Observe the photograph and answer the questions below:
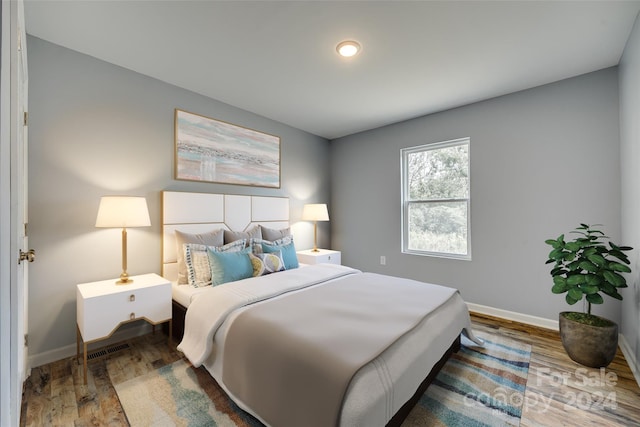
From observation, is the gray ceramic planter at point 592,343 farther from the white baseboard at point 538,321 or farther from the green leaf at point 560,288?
the green leaf at point 560,288

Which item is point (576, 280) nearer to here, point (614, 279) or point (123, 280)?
point (614, 279)

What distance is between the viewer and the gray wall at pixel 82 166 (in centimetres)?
209

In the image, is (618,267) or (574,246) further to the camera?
(574,246)

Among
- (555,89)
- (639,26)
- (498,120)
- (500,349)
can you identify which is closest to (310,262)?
(500,349)

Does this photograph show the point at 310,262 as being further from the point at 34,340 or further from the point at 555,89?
the point at 555,89

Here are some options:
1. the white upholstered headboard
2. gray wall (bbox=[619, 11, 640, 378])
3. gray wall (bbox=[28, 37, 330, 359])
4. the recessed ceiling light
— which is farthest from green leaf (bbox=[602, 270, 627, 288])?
gray wall (bbox=[28, 37, 330, 359])

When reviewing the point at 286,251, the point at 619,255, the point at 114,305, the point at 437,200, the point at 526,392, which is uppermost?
the point at 437,200

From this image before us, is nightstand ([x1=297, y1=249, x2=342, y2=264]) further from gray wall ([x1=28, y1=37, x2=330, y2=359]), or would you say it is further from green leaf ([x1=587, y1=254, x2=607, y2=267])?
green leaf ([x1=587, y1=254, x2=607, y2=267])

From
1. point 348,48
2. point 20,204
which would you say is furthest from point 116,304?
point 348,48

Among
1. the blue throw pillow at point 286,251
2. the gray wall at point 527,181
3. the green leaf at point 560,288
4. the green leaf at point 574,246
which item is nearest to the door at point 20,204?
the blue throw pillow at point 286,251

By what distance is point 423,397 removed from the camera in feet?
5.68

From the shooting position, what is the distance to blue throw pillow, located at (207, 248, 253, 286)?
240 cm

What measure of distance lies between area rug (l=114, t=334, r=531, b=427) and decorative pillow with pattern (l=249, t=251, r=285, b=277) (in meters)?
0.93

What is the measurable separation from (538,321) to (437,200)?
1.69m
